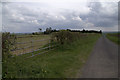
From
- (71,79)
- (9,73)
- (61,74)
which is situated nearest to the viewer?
(9,73)

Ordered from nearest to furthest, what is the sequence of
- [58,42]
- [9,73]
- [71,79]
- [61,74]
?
[9,73] → [71,79] → [61,74] → [58,42]

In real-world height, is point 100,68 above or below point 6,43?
below

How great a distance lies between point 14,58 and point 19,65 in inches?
12.3

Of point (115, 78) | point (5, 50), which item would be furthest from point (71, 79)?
point (5, 50)

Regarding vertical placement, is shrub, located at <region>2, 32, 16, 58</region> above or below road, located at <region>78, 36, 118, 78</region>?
above

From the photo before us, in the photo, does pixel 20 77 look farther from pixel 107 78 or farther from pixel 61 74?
pixel 107 78

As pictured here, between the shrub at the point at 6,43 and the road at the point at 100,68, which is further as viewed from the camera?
the road at the point at 100,68

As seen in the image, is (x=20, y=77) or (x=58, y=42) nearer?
(x=20, y=77)

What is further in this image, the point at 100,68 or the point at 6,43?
the point at 100,68

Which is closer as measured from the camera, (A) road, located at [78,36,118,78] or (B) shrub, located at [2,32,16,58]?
(B) shrub, located at [2,32,16,58]

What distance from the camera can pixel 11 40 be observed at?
436 cm

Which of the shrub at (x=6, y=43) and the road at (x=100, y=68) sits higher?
the shrub at (x=6, y=43)

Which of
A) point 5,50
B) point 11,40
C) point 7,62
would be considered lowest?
point 7,62

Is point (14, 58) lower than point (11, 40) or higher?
lower
